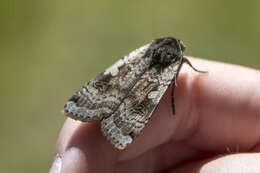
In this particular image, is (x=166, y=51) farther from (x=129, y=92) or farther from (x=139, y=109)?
(x=139, y=109)

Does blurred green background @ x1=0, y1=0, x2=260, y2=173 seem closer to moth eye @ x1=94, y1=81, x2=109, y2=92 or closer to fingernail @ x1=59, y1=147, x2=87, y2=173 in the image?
moth eye @ x1=94, y1=81, x2=109, y2=92

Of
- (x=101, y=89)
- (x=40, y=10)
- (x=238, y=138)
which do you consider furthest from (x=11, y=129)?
(x=238, y=138)

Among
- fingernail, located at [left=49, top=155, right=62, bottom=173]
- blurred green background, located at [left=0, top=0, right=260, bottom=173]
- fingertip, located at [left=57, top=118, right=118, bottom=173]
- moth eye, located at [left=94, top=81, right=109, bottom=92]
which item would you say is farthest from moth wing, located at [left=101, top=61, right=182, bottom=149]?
blurred green background, located at [left=0, top=0, right=260, bottom=173]

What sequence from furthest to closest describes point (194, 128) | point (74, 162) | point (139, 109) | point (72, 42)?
point (72, 42)
point (194, 128)
point (139, 109)
point (74, 162)

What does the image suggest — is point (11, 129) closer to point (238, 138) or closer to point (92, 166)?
point (92, 166)

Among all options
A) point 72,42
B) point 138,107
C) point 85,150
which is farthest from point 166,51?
point 72,42
